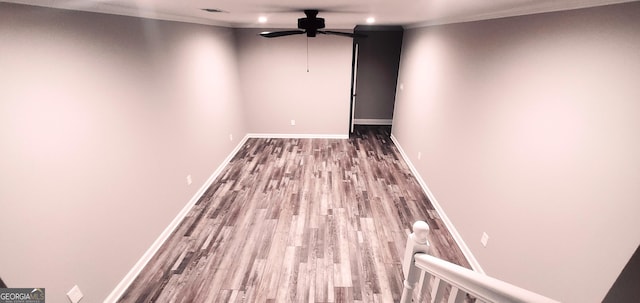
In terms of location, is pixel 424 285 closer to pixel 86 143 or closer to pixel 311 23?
pixel 86 143

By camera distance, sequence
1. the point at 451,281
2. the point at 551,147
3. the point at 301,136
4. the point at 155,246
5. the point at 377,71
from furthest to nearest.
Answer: the point at 377,71
the point at 301,136
the point at 155,246
the point at 551,147
the point at 451,281

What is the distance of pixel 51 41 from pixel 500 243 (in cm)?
356

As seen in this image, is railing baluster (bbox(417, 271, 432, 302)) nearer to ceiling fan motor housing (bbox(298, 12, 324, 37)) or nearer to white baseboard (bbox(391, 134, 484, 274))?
white baseboard (bbox(391, 134, 484, 274))

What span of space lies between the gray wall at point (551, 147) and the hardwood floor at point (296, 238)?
2.59 feet

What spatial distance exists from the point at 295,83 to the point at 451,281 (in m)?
5.00

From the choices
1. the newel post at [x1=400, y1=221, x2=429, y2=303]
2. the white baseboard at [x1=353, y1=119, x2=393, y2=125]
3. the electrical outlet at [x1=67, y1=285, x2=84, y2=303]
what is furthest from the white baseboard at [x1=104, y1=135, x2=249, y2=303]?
the white baseboard at [x1=353, y1=119, x2=393, y2=125]

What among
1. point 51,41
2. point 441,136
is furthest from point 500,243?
point 51,41

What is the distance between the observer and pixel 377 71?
629 cm

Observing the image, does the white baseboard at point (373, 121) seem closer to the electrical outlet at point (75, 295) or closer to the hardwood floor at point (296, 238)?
the hardwood floor at point (296, 238)

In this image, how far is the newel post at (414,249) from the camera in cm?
105

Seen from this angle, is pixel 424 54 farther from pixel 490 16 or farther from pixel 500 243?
pixel 500 243

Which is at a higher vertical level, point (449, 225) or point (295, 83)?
point (295, 83)

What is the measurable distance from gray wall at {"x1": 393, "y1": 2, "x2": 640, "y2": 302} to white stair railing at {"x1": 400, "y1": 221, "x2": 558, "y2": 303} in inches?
37.9

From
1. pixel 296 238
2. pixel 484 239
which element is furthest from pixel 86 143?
pixel 484 239
